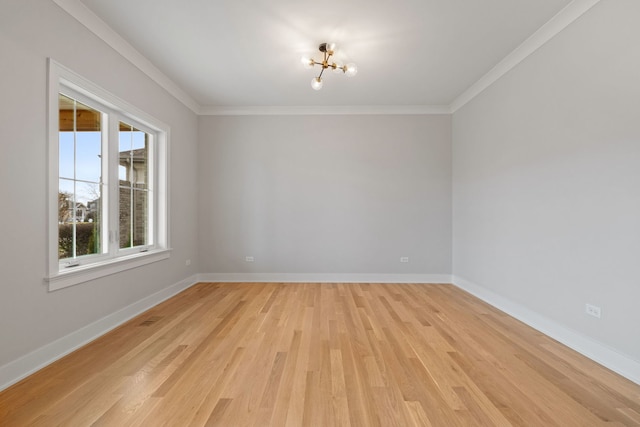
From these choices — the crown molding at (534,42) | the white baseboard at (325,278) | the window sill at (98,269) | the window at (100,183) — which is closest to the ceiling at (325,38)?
the crown molding at (534,42)

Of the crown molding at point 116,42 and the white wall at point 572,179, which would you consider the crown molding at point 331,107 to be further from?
the white wall at point 572,179

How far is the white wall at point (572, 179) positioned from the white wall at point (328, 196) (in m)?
1.15

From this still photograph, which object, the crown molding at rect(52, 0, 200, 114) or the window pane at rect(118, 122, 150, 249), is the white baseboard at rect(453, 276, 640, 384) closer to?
the window pane at rect(118, 122, 150, 249)

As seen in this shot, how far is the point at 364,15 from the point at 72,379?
12.1 feet

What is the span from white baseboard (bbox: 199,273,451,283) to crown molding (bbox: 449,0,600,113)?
2.94 metres

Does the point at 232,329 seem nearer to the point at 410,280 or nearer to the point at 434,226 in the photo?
the point at 410,280

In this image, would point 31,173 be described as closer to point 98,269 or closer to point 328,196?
→ point 98,269

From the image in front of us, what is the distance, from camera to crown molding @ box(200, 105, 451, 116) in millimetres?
4812

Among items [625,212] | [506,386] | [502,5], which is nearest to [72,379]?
[506,386]

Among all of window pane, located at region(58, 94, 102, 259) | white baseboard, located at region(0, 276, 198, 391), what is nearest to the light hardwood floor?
white baseboard, located at region(0, 276, 198, 391)

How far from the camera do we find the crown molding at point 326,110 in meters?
4.81

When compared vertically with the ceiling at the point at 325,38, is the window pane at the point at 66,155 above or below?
below

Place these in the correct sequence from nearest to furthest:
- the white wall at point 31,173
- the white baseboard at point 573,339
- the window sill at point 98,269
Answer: the white wall at point 31,173 < the white baseboard at point 573,339 < the window sill at point 98,269

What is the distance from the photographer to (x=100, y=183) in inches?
112
